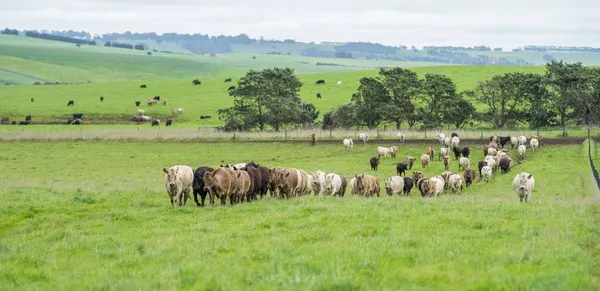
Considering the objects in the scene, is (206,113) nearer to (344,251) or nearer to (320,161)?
(320,161)

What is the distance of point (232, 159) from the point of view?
51.5 meters

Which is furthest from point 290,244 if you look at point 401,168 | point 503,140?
point 503,140

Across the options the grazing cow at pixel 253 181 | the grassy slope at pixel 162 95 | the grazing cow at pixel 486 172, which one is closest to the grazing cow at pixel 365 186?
the grazing cow at pixel 253 181

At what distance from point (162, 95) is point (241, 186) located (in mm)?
81891

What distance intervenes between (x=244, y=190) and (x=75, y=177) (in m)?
20.0

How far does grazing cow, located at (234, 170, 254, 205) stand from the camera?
25594 mm

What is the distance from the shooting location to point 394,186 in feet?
108

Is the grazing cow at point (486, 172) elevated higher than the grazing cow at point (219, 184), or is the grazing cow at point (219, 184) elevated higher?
the grazing cow at point (219, 184)

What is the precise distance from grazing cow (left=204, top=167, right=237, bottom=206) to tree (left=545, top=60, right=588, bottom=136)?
159 feet

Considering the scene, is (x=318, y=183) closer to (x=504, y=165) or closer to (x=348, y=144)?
(x=504, y=165)

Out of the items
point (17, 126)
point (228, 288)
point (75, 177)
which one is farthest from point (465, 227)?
point (17, 126)

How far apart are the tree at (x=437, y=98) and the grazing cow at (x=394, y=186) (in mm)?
37350

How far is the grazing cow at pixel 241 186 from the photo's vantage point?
1008 inches

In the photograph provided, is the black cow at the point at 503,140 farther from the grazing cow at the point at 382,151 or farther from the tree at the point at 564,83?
the tree at the point at 564,83
